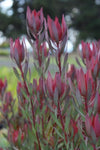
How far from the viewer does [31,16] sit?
0.94 m

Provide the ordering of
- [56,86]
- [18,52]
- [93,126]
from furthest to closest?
[18,52] → [56,86] → [93,126]

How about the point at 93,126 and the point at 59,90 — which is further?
the point at 59,90

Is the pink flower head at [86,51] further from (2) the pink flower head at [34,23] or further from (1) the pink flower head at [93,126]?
(1) the pink flower head at [93,126]

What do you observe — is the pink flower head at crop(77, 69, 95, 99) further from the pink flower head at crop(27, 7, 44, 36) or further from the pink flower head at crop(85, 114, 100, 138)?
the pink flower head at crop(27, 7, 44, 36)

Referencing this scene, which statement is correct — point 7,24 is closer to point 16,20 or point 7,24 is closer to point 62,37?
point 16,20

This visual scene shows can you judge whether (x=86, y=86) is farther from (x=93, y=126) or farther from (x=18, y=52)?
(x=18, y=52)

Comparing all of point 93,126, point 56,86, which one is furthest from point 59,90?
point 93,126

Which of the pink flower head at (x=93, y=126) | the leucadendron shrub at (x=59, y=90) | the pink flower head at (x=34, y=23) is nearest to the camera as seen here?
the pink flower head at (x=93, y=126)

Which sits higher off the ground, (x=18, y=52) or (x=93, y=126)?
(x=18, y=52)

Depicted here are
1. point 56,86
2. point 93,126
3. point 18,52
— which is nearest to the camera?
point 93,126

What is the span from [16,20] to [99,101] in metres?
21.3

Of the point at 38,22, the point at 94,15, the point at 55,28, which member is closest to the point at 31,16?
the point at 38,22

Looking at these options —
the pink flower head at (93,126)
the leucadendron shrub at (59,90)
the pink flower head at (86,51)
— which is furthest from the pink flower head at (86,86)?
the pink flower head at (86,51)

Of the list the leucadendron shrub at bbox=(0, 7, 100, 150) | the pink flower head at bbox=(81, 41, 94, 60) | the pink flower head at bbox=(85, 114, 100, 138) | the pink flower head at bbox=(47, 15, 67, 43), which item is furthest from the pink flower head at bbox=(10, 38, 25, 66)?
the pink flower head at bbox=(85, 114, 100, 138)
